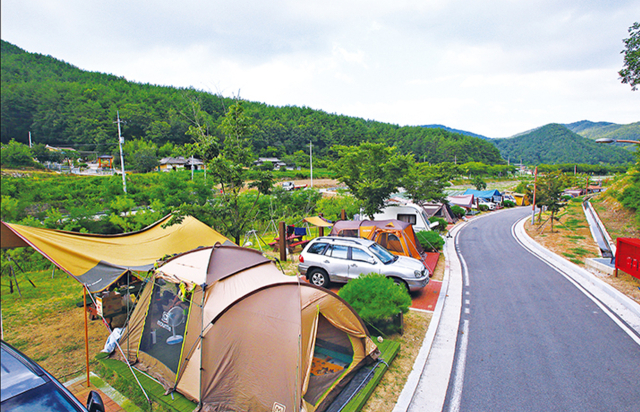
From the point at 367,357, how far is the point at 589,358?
4.53 meters

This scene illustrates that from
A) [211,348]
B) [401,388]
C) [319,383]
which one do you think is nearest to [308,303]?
[319,383]

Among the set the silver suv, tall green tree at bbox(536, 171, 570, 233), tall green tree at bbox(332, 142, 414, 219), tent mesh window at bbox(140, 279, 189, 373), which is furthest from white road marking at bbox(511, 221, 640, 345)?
tent mesh window at bbox(140, 279, 189, 373)

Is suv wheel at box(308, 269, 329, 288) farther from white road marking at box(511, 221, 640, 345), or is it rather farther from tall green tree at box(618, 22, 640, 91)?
tall green tree at box(618, 22, 640, 91)

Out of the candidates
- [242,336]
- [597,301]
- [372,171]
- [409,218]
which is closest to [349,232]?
[372,171]

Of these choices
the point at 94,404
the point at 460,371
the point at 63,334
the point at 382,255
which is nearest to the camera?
the point at 94,404

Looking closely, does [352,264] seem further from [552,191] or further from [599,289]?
[552,191]

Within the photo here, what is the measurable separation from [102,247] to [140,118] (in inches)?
3021

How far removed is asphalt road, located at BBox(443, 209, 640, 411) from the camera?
5.08 metres

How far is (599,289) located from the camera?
10.4m

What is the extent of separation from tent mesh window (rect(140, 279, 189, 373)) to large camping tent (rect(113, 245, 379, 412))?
0.06ft

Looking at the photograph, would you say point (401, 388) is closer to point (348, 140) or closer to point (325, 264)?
point (325, 264)

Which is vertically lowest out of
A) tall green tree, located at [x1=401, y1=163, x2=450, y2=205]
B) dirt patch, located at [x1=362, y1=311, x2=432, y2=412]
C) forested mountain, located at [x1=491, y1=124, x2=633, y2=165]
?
dirt patch, located at [x1=362, y1=311, x2=432, y2=412]

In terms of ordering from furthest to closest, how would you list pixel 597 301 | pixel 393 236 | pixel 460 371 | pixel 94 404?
pixel 393 236
pixel 597 301
pixel 460 371
pixel 94 404

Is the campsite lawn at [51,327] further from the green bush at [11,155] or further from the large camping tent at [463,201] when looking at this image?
the large camping tent at [463,201]
